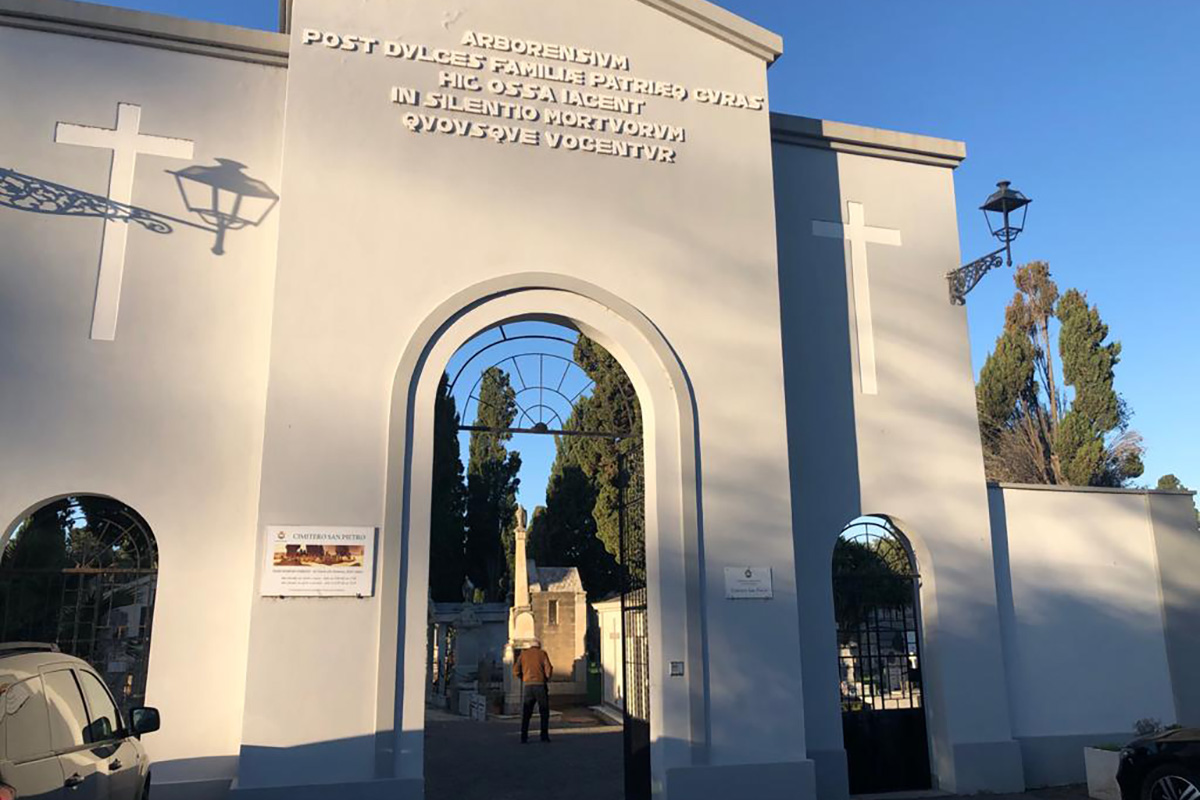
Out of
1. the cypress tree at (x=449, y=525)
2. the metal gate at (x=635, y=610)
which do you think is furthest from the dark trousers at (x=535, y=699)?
the cypress tree at (x=449, y=525)

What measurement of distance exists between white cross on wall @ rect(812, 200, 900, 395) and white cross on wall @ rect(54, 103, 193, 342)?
25.1ft

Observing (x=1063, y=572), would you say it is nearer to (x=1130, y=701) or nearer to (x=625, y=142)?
(x=1130, y=701)

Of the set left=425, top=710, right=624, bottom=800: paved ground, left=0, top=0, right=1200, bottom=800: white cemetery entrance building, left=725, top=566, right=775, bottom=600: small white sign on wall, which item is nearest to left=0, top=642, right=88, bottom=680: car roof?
left=0, top=0, right=1200, bottom=800: white cemetery entrance building

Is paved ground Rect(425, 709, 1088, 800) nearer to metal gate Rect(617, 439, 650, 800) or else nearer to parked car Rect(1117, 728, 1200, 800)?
metal gate Rect(617, 439, 650, 800)

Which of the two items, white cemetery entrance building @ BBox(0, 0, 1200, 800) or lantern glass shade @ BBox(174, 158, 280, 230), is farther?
lantern glass shade @ BBox(174, 158, 280, 230)

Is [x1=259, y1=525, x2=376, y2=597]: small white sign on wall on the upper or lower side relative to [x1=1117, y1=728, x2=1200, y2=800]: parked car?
upper

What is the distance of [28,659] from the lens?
5.66 metres

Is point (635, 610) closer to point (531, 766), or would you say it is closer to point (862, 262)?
point (531, 766)

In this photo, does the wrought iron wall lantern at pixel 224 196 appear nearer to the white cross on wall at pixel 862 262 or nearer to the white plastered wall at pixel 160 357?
the white plastered wall at pixel 160 357

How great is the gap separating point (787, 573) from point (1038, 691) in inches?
165

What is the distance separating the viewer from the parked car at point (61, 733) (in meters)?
4.95

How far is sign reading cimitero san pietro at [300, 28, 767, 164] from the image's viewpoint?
9680mm

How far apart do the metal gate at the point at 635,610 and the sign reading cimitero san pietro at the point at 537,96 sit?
3.44 meters

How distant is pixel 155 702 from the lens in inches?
329
